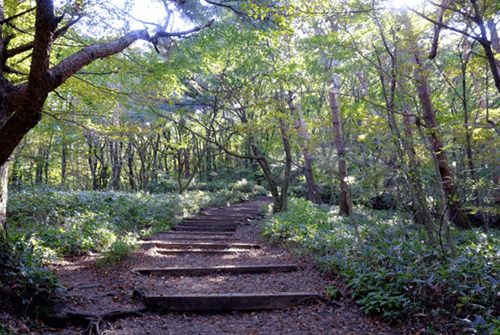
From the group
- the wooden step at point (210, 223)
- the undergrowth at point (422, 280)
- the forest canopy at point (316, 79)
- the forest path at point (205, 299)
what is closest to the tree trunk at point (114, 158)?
the forest canopy at point (316, 79)

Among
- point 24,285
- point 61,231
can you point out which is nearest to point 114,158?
point 61,231

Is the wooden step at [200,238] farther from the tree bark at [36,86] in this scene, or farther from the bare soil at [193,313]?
the tree bark at [36,86]

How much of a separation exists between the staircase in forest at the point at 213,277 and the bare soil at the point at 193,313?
3 centimetres

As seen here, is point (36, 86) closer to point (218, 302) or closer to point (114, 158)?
point (218, 302)

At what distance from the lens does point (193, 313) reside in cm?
364

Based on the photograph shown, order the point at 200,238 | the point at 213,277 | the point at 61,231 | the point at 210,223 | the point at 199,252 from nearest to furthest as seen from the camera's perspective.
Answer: the point at 213,277, the point at 61,231, the point at 199,252, the point at 200,238, the point at 210,223

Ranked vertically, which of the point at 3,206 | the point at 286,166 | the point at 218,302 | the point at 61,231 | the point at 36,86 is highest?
the point at 36,86

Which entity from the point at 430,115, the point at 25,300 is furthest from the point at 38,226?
the point at 430,115

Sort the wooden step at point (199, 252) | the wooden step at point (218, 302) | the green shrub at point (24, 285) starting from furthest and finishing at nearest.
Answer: the wooden step at point (199, 252) → the wooden step at point (218, 302) → the green shrub at point (24, 285)

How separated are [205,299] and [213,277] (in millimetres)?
1215

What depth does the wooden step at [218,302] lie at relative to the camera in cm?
366

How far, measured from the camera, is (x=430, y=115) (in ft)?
26.0

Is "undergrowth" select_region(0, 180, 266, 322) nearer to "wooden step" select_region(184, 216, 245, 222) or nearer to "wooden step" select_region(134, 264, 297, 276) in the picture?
"wooden step" select_region(184, 216, 245, 222)

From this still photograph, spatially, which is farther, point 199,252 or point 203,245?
point 203,245
